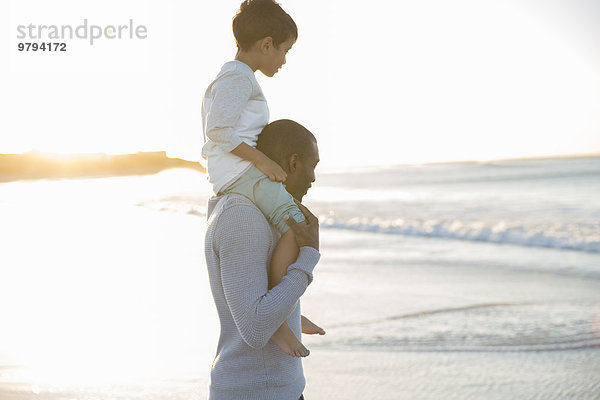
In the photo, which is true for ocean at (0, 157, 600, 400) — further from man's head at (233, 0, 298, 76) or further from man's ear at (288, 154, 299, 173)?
man's head at (233, 0, 298, 76)

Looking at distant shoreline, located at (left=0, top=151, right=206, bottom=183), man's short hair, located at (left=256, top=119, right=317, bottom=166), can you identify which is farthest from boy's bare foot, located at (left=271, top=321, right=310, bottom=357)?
distant shoreline, located at (left=0, top=151, right=206, bottom=183)

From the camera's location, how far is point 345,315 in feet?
19.0

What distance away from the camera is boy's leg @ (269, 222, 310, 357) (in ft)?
5.68

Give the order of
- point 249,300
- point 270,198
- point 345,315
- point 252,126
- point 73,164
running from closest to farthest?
point 249,300 < point 270,198 < point 252,126 < point 345,315 < point 73,164

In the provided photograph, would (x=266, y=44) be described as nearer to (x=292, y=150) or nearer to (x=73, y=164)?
(x=292, y=150)

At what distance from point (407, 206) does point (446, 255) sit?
11061 millimetres

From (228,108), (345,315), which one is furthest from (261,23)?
(345,315)

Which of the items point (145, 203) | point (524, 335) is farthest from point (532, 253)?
point (145, 203)

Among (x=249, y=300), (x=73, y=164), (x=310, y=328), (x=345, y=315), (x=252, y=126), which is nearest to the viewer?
(x=249, y=300)

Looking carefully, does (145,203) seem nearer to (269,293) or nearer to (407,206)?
(407,206)

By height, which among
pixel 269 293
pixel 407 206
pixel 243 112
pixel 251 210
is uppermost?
pixel 243 112

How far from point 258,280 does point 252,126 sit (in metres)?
0.45

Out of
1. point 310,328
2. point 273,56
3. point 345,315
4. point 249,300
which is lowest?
point 345,315

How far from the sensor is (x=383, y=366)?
4.40 meters
